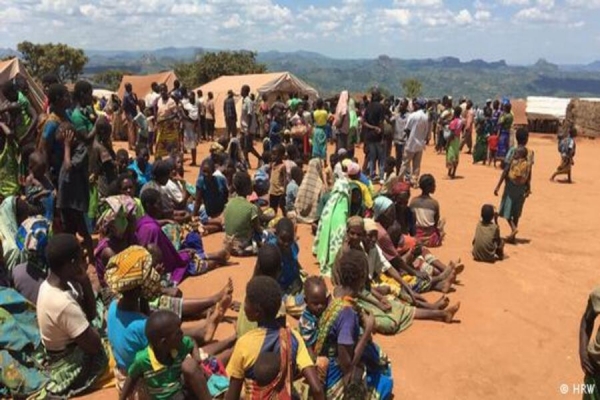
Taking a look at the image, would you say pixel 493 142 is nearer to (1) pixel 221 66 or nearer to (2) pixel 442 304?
(2) pixel 442 304

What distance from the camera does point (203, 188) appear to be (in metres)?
7.76

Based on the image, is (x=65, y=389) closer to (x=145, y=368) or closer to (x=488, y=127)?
(x=145, y=368)

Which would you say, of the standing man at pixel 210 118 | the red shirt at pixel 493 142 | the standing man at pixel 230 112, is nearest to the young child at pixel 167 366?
the standing man at pixel 230 112

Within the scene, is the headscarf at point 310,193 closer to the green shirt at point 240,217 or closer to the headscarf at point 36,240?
the green shirt at point 240,217

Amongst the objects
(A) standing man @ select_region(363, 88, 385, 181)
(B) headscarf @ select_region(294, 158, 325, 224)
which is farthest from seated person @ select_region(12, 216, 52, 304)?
(A) standing man @ select_region(363, 88, 385, 181)

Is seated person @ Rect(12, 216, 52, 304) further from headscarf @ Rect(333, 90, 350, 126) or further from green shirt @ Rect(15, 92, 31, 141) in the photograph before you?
headscarf @ Rect(333, 90, 350, 126)

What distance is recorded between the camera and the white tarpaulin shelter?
82.2ft

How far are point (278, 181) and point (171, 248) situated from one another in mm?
3228

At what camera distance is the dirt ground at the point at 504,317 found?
14.4 feet

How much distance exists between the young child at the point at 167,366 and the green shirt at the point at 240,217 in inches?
137

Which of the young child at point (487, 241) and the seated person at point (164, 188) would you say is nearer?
the seated person at point (164, 188)

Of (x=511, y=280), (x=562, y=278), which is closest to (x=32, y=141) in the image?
(x=511, y=280)

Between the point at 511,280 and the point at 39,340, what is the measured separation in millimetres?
5195

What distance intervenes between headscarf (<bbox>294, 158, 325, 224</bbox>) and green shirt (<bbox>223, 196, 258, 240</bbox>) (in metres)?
1.54
